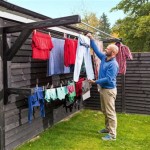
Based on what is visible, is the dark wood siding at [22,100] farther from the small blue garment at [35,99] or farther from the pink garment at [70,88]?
the pink garment at [70,88]

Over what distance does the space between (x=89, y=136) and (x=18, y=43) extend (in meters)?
2.37

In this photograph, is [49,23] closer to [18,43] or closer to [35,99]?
[18,43]

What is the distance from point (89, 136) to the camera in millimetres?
5246

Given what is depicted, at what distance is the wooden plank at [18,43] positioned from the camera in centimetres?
386

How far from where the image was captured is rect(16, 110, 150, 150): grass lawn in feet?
15.4

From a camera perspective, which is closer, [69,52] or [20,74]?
[20,74]

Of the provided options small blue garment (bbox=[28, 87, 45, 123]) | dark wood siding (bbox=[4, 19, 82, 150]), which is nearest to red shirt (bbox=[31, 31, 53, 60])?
dark wood siding (bbox=[4, 19, 82, 150])

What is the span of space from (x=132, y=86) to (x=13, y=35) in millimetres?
3931

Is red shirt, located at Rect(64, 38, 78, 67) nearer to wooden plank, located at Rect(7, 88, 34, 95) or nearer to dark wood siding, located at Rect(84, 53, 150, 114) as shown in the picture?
wooden plank, located at Rect(7, 88, 34, 95)

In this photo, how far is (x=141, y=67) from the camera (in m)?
7.08

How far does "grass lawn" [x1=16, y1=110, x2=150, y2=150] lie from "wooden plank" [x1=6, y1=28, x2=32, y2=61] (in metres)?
1.62

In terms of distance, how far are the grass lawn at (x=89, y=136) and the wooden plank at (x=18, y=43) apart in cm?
162

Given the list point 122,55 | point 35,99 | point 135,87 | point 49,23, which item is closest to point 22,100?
point 35,99

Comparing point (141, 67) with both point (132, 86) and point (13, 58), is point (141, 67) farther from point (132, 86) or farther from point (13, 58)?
point (13, 58)
